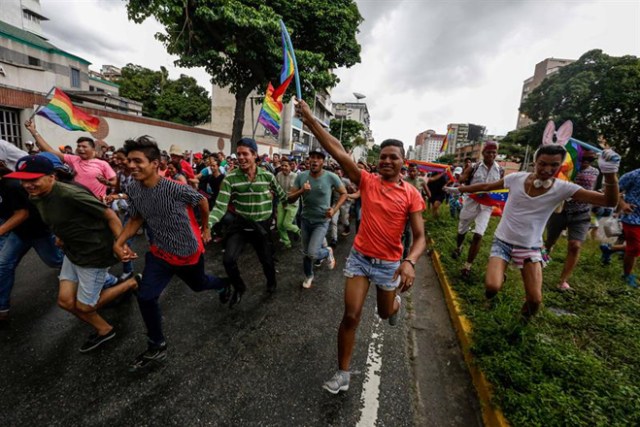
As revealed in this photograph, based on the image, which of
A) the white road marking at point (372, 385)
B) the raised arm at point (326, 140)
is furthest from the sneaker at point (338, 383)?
the raised arm at point (326, 140)

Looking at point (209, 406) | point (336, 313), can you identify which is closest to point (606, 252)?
point (336, 313)

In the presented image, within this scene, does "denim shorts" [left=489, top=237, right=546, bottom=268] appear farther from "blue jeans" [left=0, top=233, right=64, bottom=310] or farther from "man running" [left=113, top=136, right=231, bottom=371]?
"blue jeans" [left=0, top=233, right=64, bottom=310]

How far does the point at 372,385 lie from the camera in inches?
101

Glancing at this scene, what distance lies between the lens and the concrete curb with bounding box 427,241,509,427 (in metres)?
2.27

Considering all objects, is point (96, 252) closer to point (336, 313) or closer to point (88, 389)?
point (88, 389)

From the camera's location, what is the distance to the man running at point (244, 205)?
11.5 ft

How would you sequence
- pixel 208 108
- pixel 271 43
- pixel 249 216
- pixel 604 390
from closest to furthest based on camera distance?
pixel 604 390
pixel 249 216
pixel 271 43
pixel 208 108

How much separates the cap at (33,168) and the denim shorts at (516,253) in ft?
14.2

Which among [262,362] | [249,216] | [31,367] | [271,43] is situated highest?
[271,43]

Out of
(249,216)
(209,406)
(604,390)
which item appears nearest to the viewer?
(209,406)

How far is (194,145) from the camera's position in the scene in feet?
60.7

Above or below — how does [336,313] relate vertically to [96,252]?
below

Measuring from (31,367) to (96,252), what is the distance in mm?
1077

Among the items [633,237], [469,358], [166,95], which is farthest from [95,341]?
[166,95]
